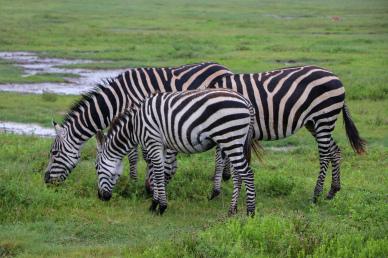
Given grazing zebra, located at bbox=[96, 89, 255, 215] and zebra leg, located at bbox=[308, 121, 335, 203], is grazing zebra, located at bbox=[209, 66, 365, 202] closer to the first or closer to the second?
zebra leg, located at bbox=[308, 121, 335, 203]

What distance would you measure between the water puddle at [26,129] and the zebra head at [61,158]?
4.64 meters

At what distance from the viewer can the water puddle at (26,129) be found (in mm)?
14980

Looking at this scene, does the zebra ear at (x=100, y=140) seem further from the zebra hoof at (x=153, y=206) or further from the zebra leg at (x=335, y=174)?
the zebra leg at (x=335, y=174)

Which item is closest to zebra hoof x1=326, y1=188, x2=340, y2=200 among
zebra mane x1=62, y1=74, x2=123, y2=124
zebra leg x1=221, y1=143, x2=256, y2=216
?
zebra leg x1=221, y1=143, x2=256, y2=216

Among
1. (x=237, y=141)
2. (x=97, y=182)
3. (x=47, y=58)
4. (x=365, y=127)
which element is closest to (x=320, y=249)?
(x=237, y=141)

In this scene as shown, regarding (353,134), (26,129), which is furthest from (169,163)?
(26,129)

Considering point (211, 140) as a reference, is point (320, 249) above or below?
below

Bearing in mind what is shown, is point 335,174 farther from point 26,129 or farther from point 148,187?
point 26,129

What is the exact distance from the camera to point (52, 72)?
948 inches

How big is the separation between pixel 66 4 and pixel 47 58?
101ft

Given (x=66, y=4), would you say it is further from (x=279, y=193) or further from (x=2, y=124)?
(x=279, y=193)

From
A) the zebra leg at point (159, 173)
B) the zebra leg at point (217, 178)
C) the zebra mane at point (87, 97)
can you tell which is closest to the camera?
the zebra leg at point (159, 173)

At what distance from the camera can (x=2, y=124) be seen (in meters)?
15.9

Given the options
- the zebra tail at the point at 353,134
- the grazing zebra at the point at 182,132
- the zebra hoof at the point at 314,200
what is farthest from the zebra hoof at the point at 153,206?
the zebra tail at the point at 353,134
